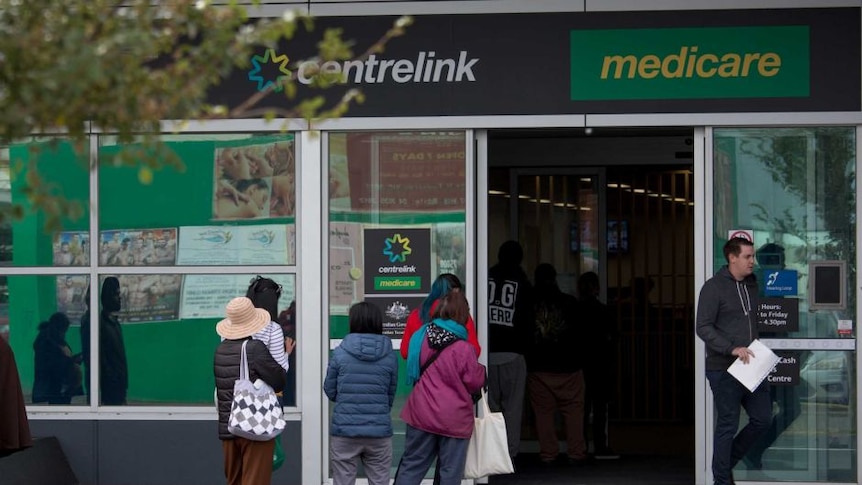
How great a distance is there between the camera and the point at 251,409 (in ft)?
25.1

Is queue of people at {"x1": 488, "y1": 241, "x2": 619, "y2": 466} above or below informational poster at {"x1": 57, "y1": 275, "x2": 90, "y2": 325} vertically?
below

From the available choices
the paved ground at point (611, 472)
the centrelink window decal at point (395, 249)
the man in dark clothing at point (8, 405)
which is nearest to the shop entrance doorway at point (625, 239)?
the paved ground at point (611, 472)

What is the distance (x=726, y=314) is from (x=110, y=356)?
462 centimetres

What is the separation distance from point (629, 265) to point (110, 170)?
6335mm

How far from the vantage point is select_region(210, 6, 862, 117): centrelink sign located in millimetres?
9266

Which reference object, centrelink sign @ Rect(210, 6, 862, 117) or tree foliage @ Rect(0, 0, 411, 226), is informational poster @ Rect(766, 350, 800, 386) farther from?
tree foliage @ Rect(0, 0, 411, 226)

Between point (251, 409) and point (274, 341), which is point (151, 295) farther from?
point (251, 409)

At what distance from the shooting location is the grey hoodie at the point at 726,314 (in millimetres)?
8742

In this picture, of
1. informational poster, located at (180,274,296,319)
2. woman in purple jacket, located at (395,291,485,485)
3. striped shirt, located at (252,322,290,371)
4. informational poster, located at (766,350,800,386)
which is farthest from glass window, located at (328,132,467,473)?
informational poster, located at (766,350,800,386)

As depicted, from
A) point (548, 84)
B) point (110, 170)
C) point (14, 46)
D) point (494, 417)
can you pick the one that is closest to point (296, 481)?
point (494, 417)

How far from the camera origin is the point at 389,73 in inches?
376

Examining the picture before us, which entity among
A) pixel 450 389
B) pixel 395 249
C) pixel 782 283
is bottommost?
pixel 450 389

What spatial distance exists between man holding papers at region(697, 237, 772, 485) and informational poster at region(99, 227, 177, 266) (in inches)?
157

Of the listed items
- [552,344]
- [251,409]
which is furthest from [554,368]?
A: [251,409]
